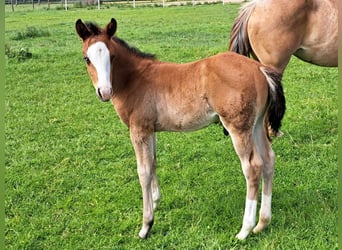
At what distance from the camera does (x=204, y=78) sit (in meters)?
3.13

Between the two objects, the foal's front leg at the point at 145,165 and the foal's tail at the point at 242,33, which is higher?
the foal's tail at the point at 242,33

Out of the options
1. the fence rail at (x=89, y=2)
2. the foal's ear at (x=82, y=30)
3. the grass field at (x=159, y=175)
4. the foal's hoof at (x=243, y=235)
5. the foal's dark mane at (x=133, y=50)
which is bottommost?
the fence rail at (x=89, y=2)

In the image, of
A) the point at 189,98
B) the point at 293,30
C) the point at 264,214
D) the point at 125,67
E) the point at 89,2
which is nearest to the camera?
the point at 189,98

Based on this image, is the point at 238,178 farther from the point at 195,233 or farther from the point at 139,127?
the point at 139,127

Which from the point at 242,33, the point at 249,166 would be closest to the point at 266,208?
the point at 249,166

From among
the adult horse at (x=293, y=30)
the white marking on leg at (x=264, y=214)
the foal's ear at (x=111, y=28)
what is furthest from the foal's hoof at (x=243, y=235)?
the adult horse at (x=293, y=30)

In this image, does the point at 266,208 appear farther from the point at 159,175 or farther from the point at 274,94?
the point at 159,175

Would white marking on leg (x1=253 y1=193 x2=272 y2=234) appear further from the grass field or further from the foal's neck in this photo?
the foal's neck

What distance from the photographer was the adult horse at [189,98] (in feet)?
9.85

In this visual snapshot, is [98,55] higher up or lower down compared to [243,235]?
higher up

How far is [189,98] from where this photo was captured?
3164 mm

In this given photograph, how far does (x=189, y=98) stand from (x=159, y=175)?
143 cm

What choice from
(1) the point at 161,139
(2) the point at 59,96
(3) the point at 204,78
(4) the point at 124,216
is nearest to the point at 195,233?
(4) the point at 124,216

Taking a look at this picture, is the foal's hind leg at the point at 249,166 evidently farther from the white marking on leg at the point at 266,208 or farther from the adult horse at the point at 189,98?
the white marking on leg at the point at 266,208
